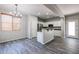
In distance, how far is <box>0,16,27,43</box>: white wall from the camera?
3.81 m

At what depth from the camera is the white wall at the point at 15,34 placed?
12.5 ft

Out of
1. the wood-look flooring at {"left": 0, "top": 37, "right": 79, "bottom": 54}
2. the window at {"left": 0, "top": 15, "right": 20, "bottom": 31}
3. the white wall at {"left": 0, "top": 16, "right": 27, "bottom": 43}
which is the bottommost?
the wood-look flooring at {"left": 0, "top": 37, "right": 79, "bottom": 54}

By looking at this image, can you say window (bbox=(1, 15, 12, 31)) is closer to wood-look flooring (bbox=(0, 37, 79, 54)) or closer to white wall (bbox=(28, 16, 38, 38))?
wood-look flooring (bbox=(0, 37, 79, 54))

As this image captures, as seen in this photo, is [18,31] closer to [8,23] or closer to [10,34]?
[10,34]

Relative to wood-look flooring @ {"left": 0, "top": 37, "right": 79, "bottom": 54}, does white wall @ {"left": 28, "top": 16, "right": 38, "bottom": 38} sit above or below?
above

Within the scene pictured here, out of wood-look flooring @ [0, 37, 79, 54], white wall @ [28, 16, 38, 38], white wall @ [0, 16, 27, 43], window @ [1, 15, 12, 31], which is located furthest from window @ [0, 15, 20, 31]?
white wall @ [28, 16, 38, 38]

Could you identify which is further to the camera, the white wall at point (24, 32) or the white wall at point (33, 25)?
the white wall at point (24, 32)

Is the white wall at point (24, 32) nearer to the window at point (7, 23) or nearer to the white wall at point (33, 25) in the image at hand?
the white wall at point (33, 25)

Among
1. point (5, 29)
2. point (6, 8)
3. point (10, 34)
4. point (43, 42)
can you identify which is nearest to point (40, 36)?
point (43, 42)

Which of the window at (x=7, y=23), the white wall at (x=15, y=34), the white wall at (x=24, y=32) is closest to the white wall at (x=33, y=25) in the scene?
the white wall at (x=24, y=32)

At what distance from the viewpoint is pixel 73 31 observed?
12.7ft

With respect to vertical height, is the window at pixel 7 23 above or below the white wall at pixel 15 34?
above

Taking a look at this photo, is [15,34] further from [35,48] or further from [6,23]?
[35,48]
